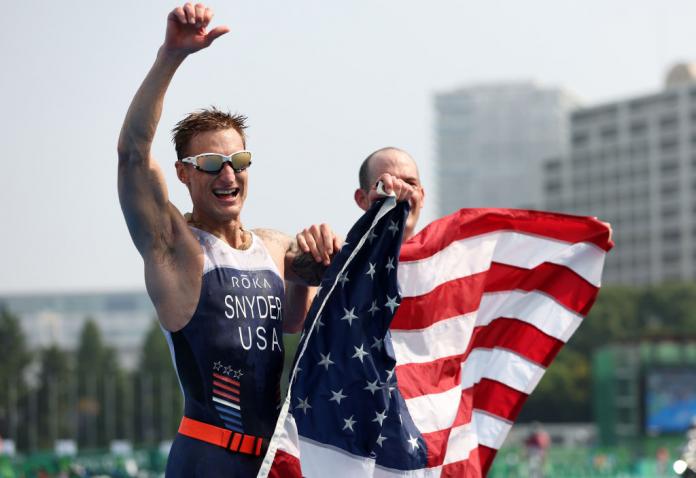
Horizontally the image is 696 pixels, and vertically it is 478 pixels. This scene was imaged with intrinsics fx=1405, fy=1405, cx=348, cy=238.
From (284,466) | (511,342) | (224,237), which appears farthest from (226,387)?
(511,342)

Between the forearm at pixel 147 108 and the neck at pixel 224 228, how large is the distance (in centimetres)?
53

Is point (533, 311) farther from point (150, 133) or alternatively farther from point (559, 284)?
point (150, 133)

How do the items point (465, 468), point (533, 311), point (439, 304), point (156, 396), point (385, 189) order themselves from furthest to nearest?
point (156, 396)
point (533, 311)
point (439, 304)
point (465, 468)
point (385, 189)

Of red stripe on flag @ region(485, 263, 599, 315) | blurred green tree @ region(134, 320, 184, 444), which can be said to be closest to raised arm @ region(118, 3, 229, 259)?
red stripe on flag @ region(485, 263, 599, 315)

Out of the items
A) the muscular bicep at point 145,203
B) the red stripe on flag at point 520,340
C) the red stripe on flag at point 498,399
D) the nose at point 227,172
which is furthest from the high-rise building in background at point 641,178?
the muscular bicep at point 145,203

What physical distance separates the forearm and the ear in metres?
1.80

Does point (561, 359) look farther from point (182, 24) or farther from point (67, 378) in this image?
point (182, 24)

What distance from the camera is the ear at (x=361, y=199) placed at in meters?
6.91

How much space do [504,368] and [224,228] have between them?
2059mm

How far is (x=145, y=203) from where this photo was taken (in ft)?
17.7

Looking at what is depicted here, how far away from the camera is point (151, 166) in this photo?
536 cm

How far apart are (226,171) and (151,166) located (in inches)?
14.4

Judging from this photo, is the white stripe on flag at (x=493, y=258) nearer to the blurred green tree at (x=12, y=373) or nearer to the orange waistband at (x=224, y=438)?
the orange waistband at (x=224, y=438)

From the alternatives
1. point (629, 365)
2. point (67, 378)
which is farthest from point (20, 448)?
point (629, 365)
